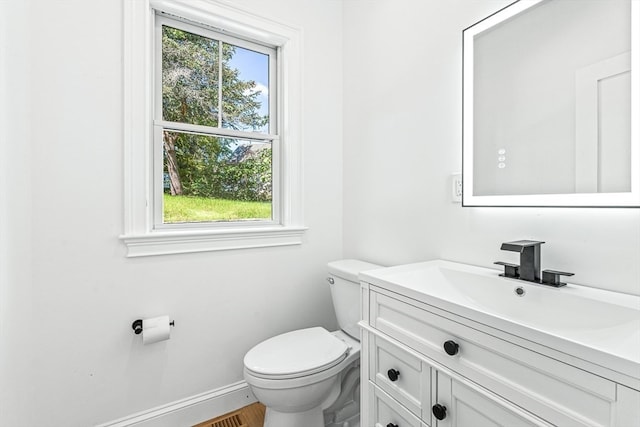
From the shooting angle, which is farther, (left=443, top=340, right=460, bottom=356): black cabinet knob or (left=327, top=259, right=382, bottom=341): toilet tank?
(left=327, top=259, right=382, bottom=341): toilet tank

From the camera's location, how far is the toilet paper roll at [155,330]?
4.31 ft

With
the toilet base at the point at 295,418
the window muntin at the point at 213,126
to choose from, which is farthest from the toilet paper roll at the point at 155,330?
the toilet base at the point at 295,418

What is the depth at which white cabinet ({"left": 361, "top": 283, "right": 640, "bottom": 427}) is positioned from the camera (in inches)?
22.1

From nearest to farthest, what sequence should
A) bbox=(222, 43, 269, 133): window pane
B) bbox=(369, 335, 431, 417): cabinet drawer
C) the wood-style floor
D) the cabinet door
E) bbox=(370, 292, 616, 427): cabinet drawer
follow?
bbox=(370, 292, 616, 427): cabinet drawer, the cabinet door, bbox=(369, 335, 431, 417): cabinet drawer, the wood-style floor, bbox=(222, 43, 269, 133): window pane

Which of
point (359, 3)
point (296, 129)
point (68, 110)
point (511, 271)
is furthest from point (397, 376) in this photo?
point (359, 3)

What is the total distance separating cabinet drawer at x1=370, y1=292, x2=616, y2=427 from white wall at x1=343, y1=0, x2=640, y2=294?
0.45 meters

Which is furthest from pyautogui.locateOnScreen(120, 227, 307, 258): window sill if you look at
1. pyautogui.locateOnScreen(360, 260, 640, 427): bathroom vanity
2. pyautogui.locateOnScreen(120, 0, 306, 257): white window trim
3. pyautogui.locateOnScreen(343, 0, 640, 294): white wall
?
pyautogui.locateOnScreen(360, 260, 640, 427): bathroom vanity

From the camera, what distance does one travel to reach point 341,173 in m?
1.95

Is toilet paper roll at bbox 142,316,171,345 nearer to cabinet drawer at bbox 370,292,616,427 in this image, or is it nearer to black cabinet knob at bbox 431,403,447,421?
cabinet drawer at bbox 370,292,616,427

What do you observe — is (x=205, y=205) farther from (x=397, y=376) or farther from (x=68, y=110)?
(x=397, y=376)

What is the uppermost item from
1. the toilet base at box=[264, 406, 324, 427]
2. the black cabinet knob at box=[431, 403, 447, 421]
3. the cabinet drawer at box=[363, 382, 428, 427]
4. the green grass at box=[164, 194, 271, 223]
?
the green grass at box=[164, 194, 271, 223]

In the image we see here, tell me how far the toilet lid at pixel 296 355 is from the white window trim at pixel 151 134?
1.72 ft

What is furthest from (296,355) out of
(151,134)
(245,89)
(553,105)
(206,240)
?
(245,89)

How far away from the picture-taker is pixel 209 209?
1.63 m
